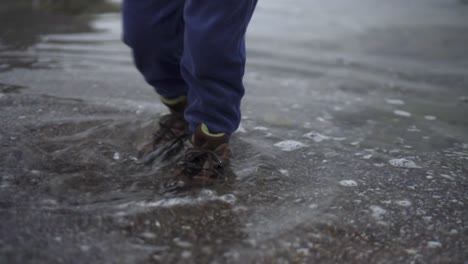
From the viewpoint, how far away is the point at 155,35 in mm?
1832

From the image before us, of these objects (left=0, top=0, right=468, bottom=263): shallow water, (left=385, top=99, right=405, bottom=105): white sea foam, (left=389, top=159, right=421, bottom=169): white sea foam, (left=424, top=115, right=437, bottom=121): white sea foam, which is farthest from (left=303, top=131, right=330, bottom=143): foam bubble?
(left=385, top=99, right=405, bottom=105): white sea foam

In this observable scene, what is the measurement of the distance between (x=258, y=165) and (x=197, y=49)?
0.51 metres

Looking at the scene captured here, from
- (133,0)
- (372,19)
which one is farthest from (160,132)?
(372,19)

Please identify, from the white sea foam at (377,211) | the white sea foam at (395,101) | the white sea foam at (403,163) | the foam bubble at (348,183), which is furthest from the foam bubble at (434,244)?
the white sea foam at (395,101)

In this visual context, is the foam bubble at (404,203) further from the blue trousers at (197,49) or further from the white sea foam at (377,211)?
the blue trousers at (197,49)

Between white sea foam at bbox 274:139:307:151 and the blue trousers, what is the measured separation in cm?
38

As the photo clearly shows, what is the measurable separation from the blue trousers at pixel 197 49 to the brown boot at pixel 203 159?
0.03 m

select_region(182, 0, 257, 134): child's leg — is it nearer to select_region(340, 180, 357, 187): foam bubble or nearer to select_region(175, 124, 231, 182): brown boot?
select_region(175, 124, 231, 182): brown boot

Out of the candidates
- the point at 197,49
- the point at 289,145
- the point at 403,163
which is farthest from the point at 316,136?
the point at 197,49

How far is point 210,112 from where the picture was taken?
173 cm

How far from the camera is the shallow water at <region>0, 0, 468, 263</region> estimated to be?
1407 mm

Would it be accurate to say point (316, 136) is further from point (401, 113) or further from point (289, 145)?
point (401, 113)

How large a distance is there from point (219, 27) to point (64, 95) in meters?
1.29

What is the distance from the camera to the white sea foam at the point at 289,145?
2119 mm
